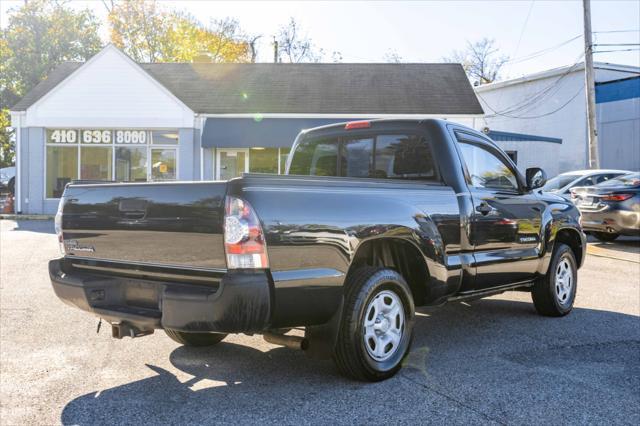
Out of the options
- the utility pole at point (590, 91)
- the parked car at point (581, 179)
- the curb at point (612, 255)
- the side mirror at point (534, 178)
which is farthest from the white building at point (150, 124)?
the side mirror at point (534, 178)

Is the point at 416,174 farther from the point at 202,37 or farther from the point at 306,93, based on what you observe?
the point at 202,37

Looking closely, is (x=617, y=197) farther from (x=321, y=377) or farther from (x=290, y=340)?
(x=290, y=340)

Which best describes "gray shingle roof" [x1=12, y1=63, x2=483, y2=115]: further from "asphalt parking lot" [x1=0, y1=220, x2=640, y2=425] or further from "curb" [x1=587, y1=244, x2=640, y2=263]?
"asphalt parking lot" [x1=0, y1=220, x2=640, y2=425]

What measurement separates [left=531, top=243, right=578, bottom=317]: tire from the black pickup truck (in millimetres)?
724

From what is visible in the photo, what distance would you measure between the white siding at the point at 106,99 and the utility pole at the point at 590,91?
1419 centimetres

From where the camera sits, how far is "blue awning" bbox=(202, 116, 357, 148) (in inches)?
858

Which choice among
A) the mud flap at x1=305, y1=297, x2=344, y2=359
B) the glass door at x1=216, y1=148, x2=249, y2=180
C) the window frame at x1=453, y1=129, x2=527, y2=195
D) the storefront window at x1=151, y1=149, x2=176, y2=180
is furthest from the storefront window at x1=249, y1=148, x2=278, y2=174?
the mud flap at x1=305, y1=297, x2=344, y2=359

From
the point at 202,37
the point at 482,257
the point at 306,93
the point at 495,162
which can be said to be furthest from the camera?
the point at 202,37

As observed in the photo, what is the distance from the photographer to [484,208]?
17.4 ft

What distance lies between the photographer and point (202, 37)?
144 feet

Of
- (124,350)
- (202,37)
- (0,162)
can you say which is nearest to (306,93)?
(124,350)

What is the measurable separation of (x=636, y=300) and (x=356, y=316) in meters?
4.93

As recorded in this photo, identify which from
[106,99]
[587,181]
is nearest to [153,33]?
[106,99]

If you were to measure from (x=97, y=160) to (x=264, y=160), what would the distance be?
6.16 metres
